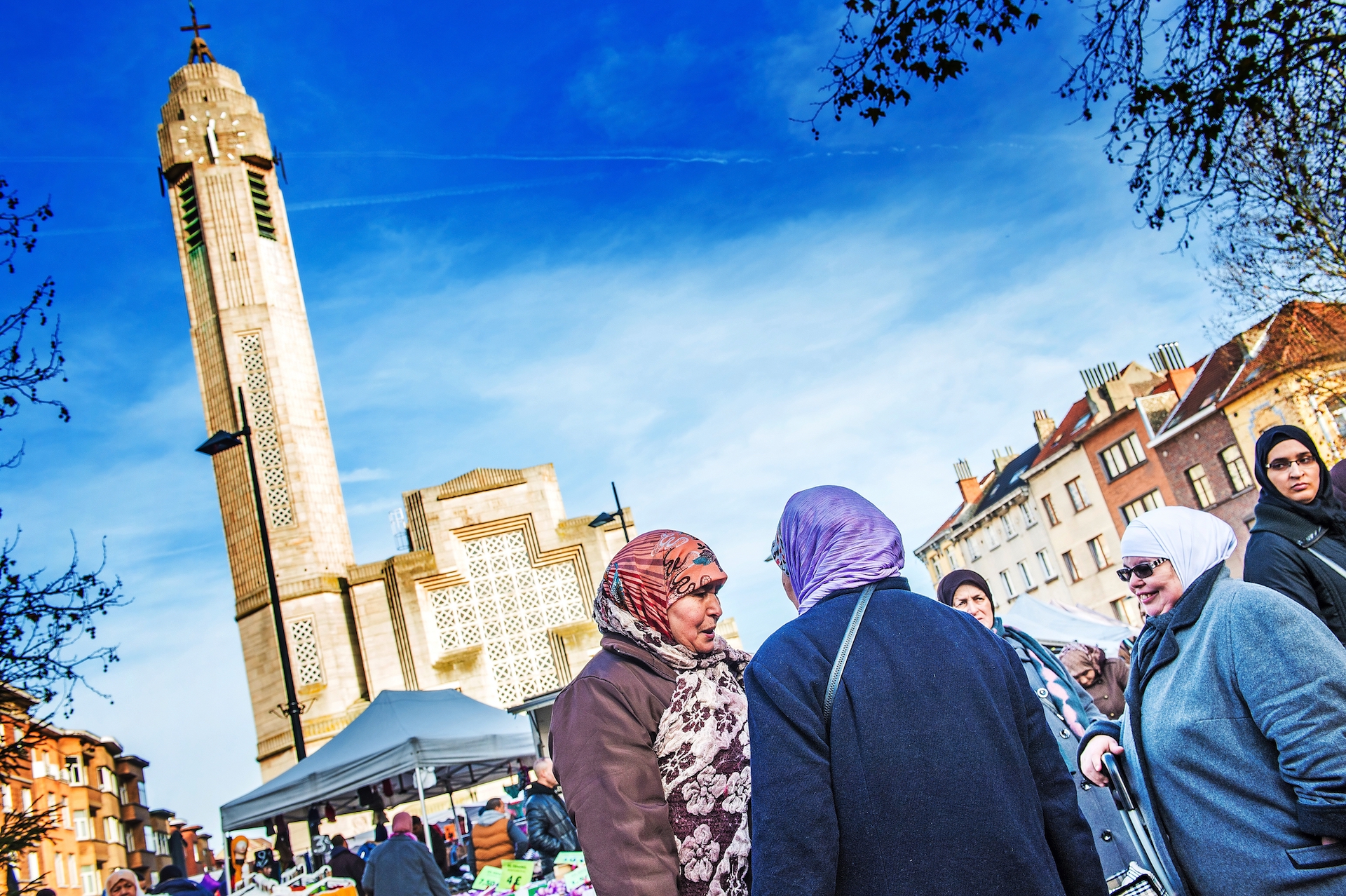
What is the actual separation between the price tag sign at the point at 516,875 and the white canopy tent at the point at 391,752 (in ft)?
11.9

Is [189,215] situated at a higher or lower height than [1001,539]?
higher

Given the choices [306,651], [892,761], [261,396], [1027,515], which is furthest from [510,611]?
[892,761]

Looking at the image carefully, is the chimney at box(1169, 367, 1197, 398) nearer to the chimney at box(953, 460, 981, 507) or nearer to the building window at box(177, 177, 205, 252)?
the chimney at box(953, 460, 981, 507)

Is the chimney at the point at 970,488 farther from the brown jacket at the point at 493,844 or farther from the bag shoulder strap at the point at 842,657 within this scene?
the bag shoulder strap at the point at 842,657

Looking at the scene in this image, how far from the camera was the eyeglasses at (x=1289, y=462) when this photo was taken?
153 inches

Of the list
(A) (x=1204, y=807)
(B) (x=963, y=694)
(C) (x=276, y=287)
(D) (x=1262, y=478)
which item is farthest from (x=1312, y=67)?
(C) (x=276, y=287)

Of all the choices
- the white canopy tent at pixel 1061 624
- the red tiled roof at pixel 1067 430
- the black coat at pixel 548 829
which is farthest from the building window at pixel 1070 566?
the black coat at pixel 548 829

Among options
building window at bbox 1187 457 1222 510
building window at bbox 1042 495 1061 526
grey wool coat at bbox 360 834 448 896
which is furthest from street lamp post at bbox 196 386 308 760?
building window at bbox 1042 495 1061 526

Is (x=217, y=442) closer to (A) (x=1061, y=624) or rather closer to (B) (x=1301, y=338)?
(A) (x=1061, y=624)

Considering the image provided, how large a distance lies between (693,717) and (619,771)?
10.7 inches

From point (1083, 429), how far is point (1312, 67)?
3597cm

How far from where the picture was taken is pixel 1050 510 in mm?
43875

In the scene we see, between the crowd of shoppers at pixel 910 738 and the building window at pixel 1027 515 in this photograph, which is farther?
the building window at pixel 1027 515

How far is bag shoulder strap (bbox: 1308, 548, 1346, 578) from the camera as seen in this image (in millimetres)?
3572
